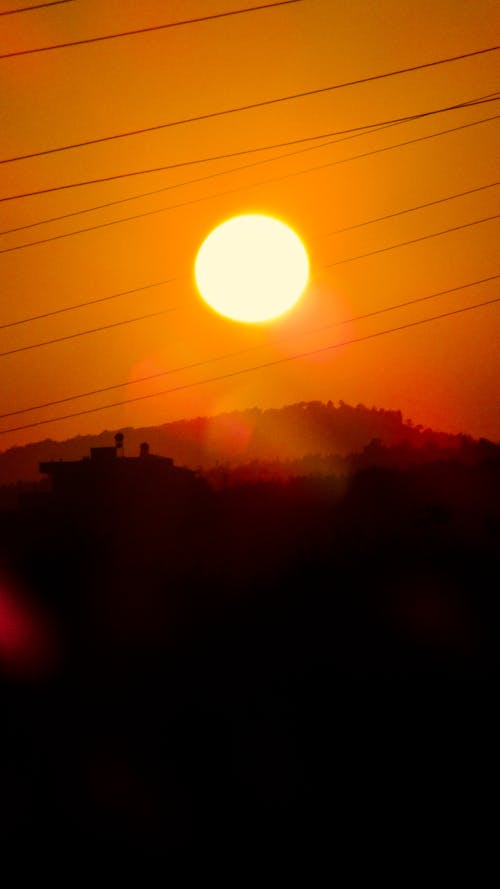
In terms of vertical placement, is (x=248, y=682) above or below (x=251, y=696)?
above

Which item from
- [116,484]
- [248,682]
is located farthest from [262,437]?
[248,682]

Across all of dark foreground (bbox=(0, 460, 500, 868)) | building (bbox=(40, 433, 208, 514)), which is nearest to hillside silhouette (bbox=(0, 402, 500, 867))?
dark foreground (bbox=(0, 460, 500, 868))

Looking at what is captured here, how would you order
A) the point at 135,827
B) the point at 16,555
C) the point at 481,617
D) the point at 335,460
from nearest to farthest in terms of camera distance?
the point at 135,827
the point at 481,617
the point at 16,555
the point at 335,460

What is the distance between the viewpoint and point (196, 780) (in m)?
12.5

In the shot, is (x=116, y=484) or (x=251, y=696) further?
(x=116, y=484)

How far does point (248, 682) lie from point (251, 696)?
629 mm

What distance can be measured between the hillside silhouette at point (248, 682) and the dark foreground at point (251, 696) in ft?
0.12

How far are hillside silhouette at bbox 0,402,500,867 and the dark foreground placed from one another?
1.4 inches

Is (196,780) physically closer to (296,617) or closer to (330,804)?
(330,804)

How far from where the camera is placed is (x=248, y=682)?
1588cm

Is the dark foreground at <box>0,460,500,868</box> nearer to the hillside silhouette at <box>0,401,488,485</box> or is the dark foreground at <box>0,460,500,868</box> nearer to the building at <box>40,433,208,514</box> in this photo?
the building at <box>40,433,208,514</box>

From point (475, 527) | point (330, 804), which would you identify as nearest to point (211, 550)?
point (475, 527)

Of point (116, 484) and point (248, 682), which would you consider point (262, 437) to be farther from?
point (248, 682)

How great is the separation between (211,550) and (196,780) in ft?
50.1
